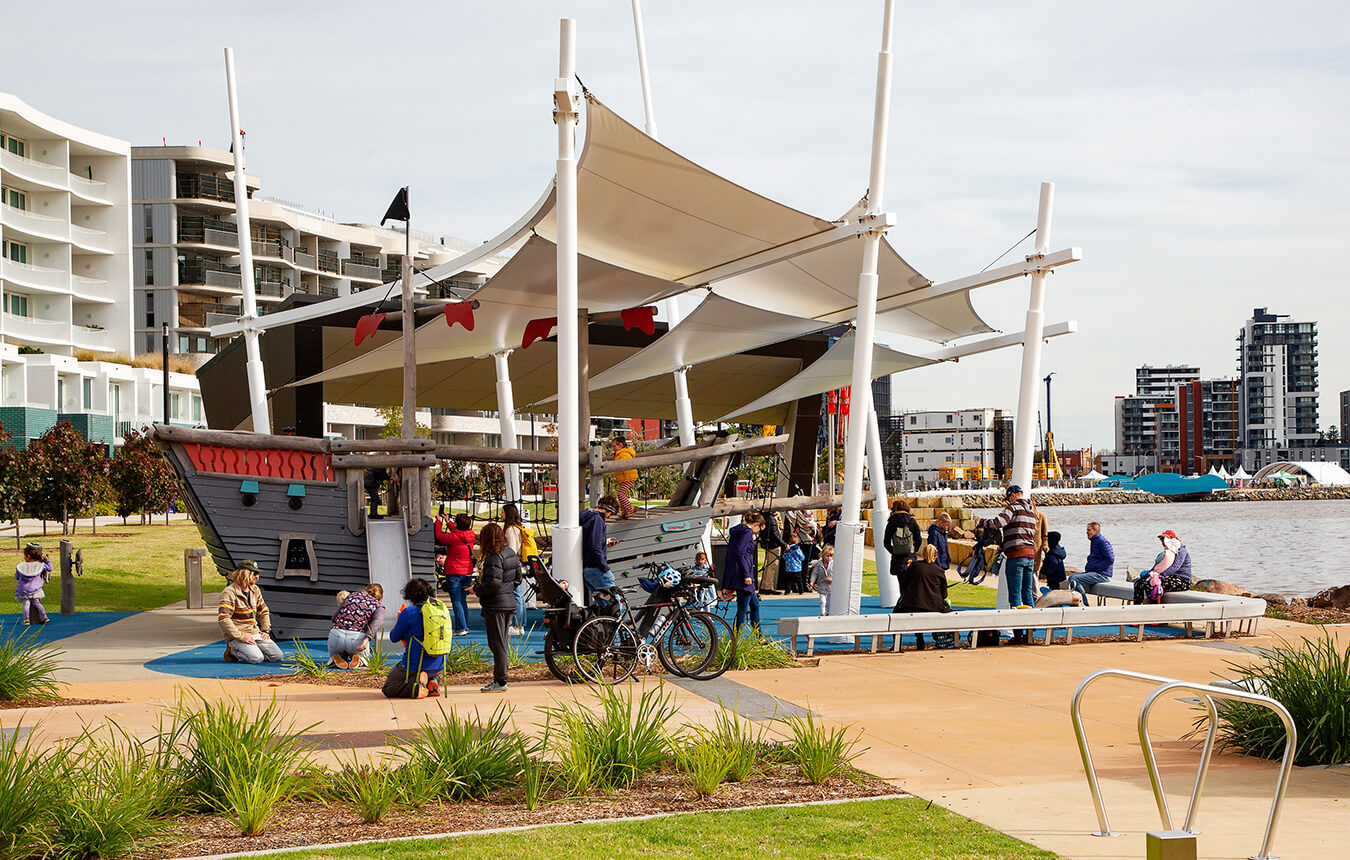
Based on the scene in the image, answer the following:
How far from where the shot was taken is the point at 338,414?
255ft

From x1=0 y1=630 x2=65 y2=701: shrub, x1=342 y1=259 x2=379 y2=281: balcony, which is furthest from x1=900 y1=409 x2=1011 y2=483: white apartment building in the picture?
x1=0 y1=630 x2=65 y2=701: shrub

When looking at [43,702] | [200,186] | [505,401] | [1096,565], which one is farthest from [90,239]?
[43,702]

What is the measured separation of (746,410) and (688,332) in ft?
21.3

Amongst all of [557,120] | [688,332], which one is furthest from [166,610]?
[557,120]

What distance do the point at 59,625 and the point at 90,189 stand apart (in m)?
54.6

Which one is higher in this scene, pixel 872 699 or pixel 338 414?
pixel 338 414

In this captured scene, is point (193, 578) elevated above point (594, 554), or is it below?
below

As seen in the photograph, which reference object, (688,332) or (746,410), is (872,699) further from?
(746,410)

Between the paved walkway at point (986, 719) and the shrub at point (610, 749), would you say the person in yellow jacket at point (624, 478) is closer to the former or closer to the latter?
the paved walkway at point (986, 719)

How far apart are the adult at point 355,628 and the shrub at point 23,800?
6369 mm

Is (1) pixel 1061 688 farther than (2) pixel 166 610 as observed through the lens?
No

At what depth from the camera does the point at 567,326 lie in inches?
511

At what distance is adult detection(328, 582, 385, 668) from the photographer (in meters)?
12.7

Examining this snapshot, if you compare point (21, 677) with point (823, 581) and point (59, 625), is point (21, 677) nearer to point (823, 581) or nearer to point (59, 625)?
point (59, 625)
